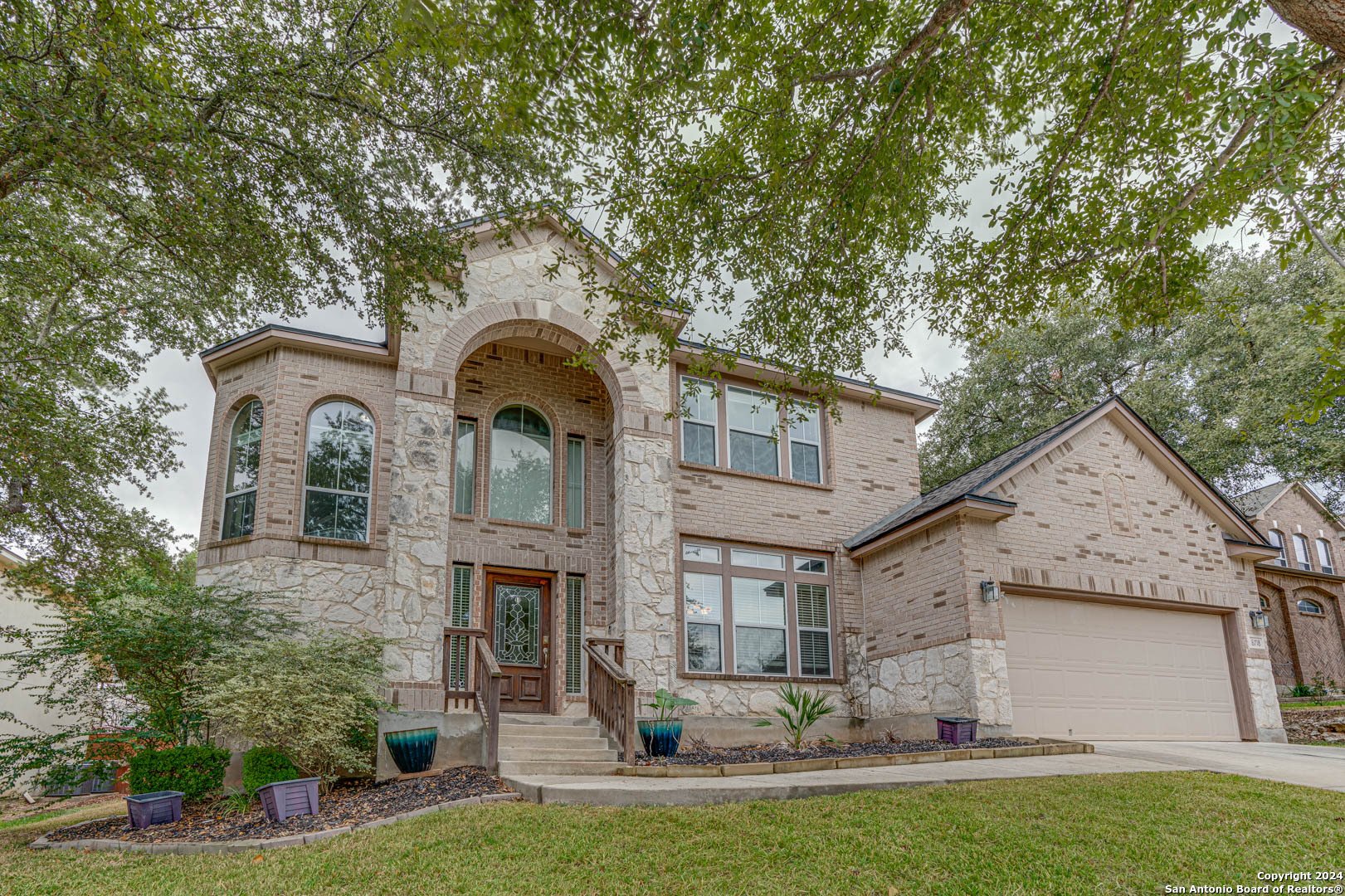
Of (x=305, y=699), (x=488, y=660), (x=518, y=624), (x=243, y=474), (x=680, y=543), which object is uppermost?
(x=243, y=474)

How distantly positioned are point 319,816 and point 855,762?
5.48m

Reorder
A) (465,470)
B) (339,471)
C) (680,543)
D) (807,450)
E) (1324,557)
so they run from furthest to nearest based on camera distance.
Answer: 1. (1324,557)
2. (807,450)
3. (680,543)
4. (465,470)
5. (339,471)

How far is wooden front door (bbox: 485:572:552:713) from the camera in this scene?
12.1m

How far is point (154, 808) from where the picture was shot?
7941mm

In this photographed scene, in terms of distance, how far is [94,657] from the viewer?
9.27 metres

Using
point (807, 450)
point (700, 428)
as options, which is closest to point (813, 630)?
point (807, 450)

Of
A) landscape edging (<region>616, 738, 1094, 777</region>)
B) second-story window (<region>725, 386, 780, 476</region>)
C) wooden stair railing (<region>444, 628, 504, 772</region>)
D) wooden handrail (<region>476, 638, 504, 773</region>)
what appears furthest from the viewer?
second-story window (<region>725, 386, 780, 476</region>)

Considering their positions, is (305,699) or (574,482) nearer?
(305,699)

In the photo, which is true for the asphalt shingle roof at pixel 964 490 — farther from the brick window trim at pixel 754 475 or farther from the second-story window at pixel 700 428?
the second-story window at pixel 700 428

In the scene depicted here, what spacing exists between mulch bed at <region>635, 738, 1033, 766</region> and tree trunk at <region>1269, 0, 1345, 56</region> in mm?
7673

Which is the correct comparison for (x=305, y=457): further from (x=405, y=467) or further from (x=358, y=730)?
(x=358, y=730)

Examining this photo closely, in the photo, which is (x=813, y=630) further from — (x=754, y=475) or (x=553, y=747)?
(x=553, y=747)

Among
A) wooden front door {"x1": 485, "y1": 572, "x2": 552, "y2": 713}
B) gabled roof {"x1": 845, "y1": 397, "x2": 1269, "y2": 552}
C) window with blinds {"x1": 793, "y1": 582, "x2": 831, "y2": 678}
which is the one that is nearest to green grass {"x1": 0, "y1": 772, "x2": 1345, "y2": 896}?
wooden front door {"x1": 485, "y1": 572, "x2": 552, "y2": 713}

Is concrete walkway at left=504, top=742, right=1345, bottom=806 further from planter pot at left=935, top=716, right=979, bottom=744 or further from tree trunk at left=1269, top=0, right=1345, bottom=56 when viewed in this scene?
tree trunk at left=1269, top=0, right=1345, bottom=56
